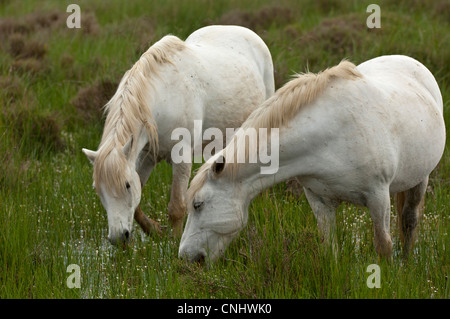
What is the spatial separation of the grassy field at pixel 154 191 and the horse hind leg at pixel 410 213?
0.31 ft

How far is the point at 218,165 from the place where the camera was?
4.47 m

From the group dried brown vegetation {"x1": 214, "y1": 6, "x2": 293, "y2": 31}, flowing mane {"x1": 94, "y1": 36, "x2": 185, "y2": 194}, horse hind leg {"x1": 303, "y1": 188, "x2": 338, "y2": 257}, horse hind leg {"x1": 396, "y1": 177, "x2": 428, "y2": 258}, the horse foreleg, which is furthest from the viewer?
dried brown vegetation {"x1": 214, "y1": 6, "x2": 293, "y2": 31}

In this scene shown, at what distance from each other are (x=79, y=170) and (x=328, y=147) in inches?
137

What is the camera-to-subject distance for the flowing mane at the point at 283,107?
445cm

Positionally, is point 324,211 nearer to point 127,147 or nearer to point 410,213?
point 410,213

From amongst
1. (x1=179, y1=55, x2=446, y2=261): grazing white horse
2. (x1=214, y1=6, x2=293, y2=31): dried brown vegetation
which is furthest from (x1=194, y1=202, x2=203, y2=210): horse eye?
(x1=214, y1=6, x2=293, y2=31): dried brown vegetation

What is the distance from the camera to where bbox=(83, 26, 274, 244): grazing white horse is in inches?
199

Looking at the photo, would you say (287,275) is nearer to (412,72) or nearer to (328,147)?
(328,147)

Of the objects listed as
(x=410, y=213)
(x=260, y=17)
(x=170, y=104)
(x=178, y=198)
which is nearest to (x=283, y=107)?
(x=170, y=104)

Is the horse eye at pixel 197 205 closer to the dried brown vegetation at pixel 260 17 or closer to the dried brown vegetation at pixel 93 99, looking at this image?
the dried brown vegetation at pixel 93 99

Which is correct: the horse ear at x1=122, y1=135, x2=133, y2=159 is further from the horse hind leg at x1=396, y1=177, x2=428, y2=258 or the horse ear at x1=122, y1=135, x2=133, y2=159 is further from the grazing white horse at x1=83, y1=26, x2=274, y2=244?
the horse hind leg at x1=396, y1=177, x2=428, y2=258

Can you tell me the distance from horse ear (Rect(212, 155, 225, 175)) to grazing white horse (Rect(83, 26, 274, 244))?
848 mm

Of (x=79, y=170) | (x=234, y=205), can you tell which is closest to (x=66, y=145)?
(x=79, y=170)

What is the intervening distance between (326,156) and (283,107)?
1.36ft
